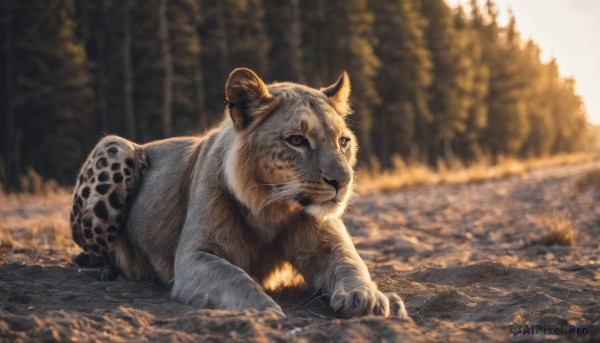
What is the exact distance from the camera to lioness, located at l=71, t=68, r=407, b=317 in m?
4.17

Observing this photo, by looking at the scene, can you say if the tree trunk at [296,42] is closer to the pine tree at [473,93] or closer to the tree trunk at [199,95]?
the tree trunk at [199,95]

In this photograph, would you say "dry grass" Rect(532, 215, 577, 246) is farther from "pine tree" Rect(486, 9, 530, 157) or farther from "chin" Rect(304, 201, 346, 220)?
"pine tree" Rect(486, 9, 530, 157)

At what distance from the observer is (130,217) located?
575cm

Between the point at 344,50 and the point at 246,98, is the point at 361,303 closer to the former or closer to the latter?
the point at 246,98

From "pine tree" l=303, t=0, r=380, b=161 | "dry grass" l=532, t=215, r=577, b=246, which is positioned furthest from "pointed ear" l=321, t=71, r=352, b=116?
"pine tree" l=303, t=0, r=380, b=161

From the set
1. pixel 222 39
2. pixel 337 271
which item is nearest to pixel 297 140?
pixel 337 271

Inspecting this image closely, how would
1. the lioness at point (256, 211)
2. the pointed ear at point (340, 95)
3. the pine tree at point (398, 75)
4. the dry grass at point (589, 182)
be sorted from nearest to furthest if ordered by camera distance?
the lioness at point (256, 211)
the pointed ear at point (340, 95)
the dry grass at point (589, 182)
the pine tree at point (398, 75)

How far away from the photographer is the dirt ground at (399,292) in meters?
3.03

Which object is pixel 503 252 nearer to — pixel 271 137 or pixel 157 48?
pixel 271 137

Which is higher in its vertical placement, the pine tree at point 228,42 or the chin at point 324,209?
the pine tree at point 228,42

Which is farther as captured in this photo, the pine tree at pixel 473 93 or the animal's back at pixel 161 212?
the pine tree at pixel 473 93

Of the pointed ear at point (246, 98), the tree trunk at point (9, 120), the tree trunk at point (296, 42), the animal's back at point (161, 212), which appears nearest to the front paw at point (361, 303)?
the pointed ear at point (246, 98)

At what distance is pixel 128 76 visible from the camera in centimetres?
2902

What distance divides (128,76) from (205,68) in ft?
19.3
